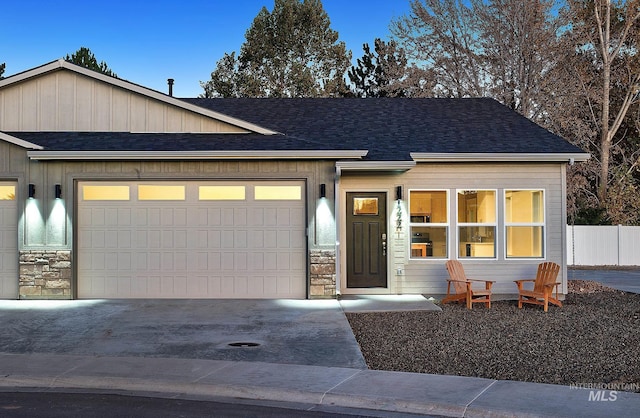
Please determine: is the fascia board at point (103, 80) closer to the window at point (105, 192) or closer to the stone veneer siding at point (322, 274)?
the window at point (105, 192)

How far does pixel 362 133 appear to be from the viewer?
1559 centimetres

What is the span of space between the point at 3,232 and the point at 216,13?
21.0m

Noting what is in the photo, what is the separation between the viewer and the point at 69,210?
43.8ft

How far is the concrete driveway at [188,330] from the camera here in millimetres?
8719

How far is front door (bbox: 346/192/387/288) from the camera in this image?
14.4 m

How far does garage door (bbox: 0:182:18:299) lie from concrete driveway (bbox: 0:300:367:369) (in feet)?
1.57

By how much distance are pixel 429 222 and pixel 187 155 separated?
208 inches

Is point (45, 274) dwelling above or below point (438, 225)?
below

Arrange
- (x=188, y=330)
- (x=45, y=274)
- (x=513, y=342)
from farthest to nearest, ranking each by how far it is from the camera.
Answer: (x=45, y=274) < (x=188, y=330) < (x=513, y=342)

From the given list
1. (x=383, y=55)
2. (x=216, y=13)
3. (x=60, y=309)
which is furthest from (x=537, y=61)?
(x=60, y=309)

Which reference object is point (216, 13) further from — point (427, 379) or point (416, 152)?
point (427, 379)

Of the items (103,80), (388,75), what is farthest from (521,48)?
(103,80)

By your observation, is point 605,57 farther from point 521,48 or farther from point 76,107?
point 76,107

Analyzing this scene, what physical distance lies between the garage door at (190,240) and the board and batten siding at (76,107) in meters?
1.45
